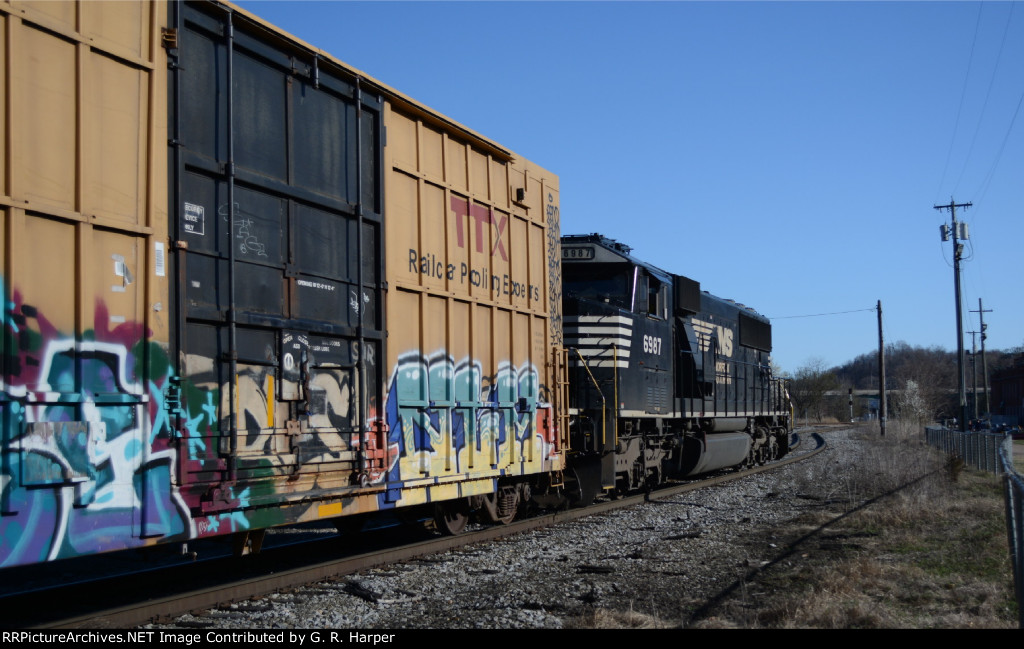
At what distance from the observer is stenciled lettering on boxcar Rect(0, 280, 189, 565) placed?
4926 mm

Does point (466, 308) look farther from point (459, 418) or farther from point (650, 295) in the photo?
point (650, 295)

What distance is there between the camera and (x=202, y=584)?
298 inches

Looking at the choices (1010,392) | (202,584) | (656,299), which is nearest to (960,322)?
(656,299)

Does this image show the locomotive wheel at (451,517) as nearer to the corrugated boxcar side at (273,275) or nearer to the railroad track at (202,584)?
the railroad track at (202,584)

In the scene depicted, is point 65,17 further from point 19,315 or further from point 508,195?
point 508,195

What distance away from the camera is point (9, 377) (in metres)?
4.89

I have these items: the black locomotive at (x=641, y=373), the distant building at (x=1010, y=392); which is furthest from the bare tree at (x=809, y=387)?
the black locomotive at (x=641, y=373)

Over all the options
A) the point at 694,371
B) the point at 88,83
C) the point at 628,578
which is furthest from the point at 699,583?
the point at 694,371

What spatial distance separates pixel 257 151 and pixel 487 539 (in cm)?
542

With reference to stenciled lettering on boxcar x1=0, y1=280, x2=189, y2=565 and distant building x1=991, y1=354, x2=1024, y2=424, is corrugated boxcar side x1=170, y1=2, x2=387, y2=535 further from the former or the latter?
distant building x1=991, y1=354, x2=1024, y2=424

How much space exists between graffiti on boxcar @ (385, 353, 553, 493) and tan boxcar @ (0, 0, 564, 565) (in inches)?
1.1

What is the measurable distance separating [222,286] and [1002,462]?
9.73m

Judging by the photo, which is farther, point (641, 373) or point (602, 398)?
point (641, 373)

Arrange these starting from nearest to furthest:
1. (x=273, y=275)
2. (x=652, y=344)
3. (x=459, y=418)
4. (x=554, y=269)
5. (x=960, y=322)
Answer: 1. (x=273, y=275)
2. (x=459, y=418)
3. (x=554, y=269)
4. (x=652, y=344)
5. (x=960, y=322)
